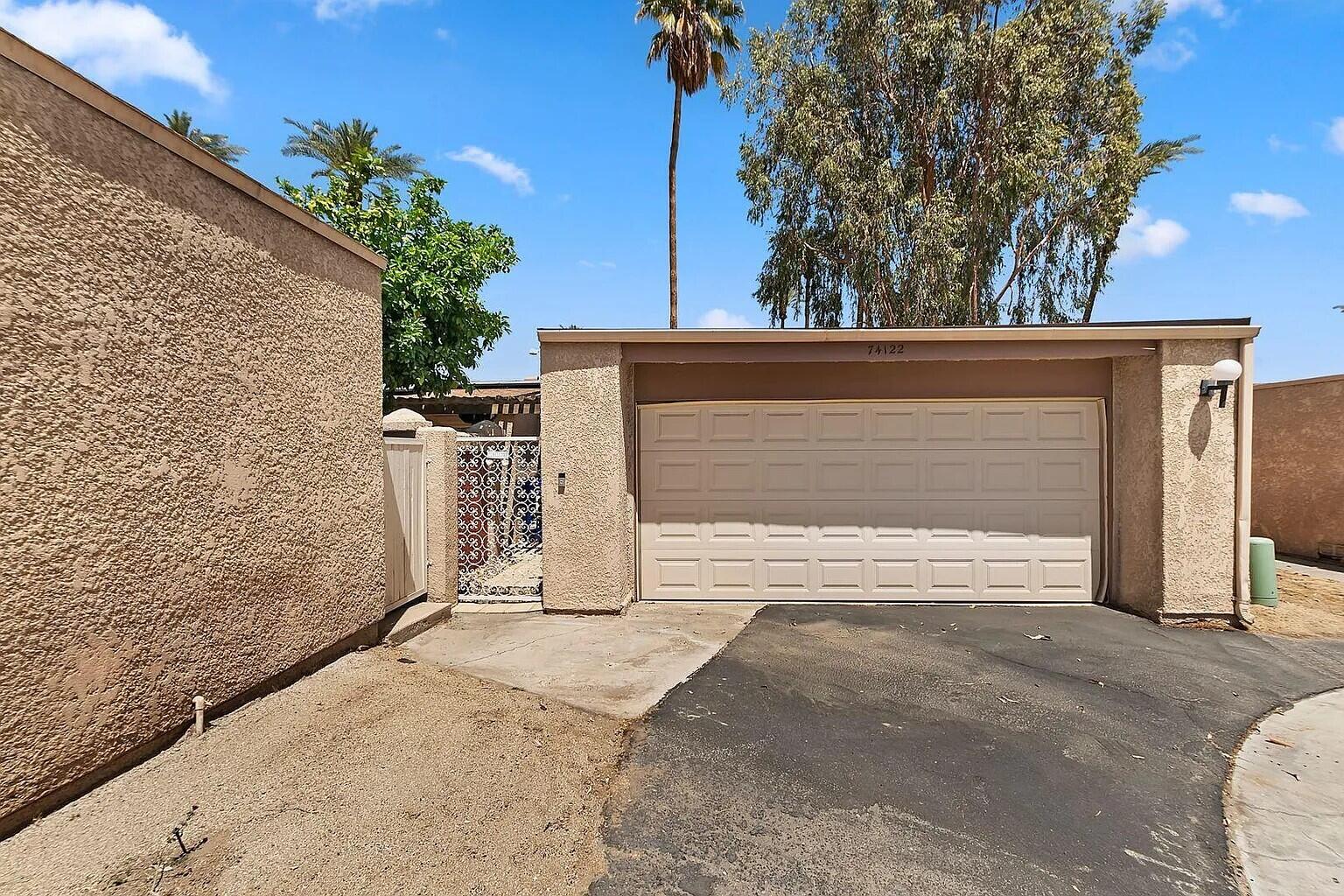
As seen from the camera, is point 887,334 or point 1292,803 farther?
point 887,334

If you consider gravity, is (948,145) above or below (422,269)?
above

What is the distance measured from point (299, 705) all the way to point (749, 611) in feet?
14.6

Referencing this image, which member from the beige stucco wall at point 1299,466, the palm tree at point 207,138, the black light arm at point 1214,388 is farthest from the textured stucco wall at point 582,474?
the palm tree at point 207,138

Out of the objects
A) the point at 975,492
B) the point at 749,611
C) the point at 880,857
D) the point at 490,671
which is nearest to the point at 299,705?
the point at 490,671

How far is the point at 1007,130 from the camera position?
15.5m

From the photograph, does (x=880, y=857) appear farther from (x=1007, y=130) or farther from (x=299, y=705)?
(x=1007, y=130)

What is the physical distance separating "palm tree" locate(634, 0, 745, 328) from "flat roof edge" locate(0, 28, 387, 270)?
1682cm

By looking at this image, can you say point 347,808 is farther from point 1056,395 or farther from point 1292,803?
point 1056,395

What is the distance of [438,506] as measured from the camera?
6305mm

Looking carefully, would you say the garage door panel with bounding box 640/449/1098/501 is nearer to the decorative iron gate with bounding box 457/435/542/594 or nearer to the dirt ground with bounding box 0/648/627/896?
the decorative iron gate with bounding box 457/435/542/594

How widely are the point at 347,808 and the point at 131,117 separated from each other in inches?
140

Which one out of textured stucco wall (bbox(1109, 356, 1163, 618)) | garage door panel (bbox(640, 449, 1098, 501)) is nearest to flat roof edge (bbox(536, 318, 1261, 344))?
textured stucco wall (bbox(1109, 356, 1163, 618))

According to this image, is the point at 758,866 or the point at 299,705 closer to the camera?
the point at 758,866

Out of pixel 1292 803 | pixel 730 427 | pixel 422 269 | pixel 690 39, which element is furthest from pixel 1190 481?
pixel 690 39
